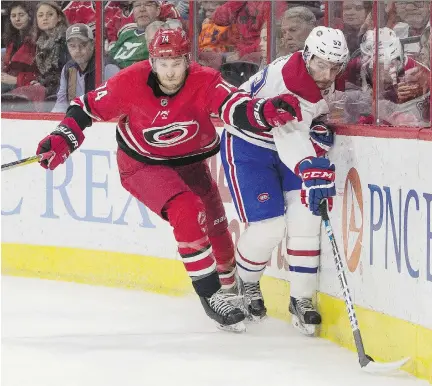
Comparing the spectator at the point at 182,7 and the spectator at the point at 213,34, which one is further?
the spectator at the point at 182,7

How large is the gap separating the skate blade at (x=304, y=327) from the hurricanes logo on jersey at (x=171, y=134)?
0.81 metres

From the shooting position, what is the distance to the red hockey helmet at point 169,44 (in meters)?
4.91

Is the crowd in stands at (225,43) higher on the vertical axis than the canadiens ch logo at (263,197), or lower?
higher

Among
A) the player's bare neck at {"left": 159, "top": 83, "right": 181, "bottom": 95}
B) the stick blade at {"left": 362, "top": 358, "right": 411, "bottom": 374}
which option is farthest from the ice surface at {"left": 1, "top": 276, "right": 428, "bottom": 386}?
the player's bare neck at {"left": 159, "top": 83, "right": 181, "bottom": 95}

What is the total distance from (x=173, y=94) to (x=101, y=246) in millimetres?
1561

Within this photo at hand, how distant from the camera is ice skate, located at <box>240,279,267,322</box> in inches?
206

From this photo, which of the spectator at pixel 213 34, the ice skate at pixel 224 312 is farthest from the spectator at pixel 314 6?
the ice skate at pixel 224 312

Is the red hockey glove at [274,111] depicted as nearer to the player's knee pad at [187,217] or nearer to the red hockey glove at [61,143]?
the player's knee pad at [187,217]

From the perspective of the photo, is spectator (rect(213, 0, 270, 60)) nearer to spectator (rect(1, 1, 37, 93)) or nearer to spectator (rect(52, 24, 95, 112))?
spectator (rect(52, 24, 95, 112))

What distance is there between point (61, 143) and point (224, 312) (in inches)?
35.1

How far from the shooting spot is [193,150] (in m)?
5.27

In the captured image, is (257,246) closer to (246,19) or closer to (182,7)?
(246,19)

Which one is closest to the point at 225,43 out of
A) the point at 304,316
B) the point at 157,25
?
the point at 157,25

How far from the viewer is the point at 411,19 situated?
4.90 metres
